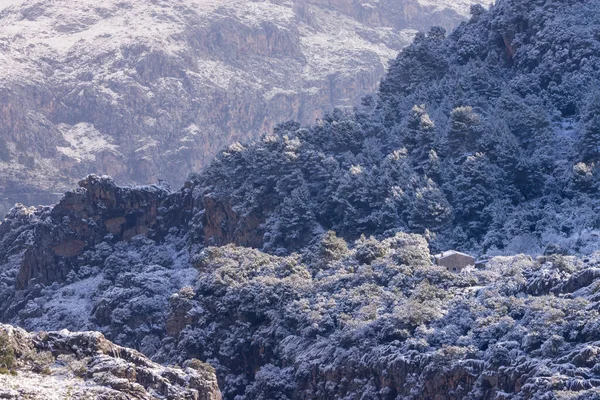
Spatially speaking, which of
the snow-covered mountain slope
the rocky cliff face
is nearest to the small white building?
the snow-covered mountain slope

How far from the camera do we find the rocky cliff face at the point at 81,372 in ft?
323

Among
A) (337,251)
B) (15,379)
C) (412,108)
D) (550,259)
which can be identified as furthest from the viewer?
(412,108)

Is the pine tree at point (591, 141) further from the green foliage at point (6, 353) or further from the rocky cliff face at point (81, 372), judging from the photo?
the green foliage at point (6, 353)

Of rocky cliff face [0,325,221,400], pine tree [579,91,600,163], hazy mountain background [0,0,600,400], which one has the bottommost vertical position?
hazy mountain background [0,0,600,400]

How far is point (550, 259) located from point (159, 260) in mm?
56401

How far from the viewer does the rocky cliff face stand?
9838 cm

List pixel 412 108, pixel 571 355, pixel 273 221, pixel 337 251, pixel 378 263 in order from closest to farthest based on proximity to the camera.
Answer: pixel 571 355, pixel 378 263, pixel 337 251, pixel 273 221, pixel 412 108

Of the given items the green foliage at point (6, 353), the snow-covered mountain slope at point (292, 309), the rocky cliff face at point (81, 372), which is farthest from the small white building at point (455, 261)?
the green foliage at point (6, 353)

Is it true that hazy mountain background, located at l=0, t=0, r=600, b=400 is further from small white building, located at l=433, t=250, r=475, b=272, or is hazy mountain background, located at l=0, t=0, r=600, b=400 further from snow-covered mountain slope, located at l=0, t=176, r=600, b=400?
small white building, located at l=433, t=250, r=475, b=272

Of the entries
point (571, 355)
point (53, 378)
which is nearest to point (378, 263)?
point (571, 355)

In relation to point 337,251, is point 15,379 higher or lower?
higher

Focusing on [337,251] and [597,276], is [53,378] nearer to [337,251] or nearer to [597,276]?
[597,276]

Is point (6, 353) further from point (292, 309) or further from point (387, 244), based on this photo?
point (387, 244)

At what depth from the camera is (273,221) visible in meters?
170
